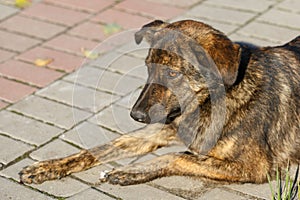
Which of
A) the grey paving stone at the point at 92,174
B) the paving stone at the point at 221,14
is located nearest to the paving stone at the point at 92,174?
the grey paving stone at the point at 92,174

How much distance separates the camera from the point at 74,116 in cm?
658

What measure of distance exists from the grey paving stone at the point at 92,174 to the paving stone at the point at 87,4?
317 centimetres

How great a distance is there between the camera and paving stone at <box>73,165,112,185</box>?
5695 millimetres

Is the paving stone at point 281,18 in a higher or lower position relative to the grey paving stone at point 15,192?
higher

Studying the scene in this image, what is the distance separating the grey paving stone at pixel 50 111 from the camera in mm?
6512

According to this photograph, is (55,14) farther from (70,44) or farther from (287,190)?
(287,190)

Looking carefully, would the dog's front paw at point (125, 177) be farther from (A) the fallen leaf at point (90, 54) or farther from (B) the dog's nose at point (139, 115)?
(A) the fallen leaf at point (90, 54)

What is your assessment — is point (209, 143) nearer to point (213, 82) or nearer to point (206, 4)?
point (213, 82)

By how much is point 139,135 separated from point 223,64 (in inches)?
51.3

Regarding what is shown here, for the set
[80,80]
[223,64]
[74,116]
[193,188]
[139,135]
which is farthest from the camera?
[80,80]

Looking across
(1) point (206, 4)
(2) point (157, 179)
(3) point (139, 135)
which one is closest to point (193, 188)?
(2) point (157, 179)

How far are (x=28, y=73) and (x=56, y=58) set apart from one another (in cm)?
41

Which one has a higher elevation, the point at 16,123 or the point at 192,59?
the point at 192,59

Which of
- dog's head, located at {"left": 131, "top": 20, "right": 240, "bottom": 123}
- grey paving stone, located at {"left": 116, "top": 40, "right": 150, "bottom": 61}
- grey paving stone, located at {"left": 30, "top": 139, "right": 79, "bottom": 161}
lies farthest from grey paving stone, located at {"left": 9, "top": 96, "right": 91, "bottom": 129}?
dog's head, located at {"left": 131, "top": 20, "right": 240, "bottom": 123}
